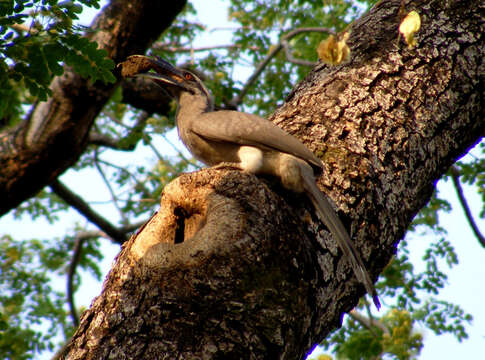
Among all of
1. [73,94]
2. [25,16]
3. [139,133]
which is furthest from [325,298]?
[139,133]

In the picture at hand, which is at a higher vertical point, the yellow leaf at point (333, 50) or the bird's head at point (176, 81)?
the bird's head at point (176, 81)

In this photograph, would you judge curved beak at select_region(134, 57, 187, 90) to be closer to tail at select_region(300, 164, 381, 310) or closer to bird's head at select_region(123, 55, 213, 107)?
bird's head at select_region(123, 55, 213, 107)

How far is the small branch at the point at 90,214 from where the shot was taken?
7922 mm


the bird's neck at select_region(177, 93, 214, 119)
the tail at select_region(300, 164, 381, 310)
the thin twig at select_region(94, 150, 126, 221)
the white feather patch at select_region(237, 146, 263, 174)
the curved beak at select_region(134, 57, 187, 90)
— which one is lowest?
→ the tail at select_region(300, 164, 381, 310)

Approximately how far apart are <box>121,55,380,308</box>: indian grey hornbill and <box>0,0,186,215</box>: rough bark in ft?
1.92

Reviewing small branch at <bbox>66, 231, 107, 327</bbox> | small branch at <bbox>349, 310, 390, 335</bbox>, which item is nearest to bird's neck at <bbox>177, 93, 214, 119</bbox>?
small branch at <bbox>349, 310, 390, 335</bbox>

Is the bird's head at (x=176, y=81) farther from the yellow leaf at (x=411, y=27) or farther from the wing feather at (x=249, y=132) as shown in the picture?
the yellow leaf at (x=411, y=27)

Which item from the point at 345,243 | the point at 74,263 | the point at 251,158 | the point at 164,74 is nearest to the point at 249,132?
the point at 251,158

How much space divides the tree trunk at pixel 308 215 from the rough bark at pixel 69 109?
7.17ft

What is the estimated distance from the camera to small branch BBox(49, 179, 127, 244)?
312 inches

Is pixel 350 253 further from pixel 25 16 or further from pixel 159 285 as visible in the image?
pixel 25 16

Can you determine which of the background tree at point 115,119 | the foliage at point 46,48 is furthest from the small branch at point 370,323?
the foliage at point 46,48

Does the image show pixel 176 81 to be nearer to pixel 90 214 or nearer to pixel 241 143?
pixel 241 143

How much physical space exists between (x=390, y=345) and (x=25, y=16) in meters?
4.35
